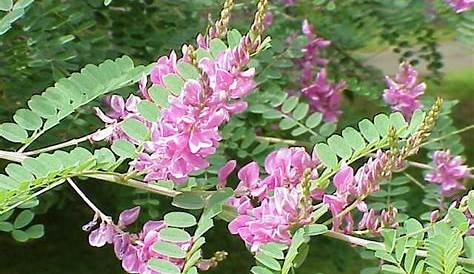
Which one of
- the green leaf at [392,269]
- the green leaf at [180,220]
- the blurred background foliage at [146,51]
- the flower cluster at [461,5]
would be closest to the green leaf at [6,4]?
the blurred background foliage at [146,51]

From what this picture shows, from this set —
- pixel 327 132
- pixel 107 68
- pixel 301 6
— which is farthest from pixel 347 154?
pixel 301 6

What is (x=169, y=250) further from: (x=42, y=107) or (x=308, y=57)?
(x=308, y=57)

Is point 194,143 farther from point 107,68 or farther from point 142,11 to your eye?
point 142,11

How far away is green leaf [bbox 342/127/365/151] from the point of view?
1.25m

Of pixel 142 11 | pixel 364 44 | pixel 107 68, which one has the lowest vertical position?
pixel 364 44

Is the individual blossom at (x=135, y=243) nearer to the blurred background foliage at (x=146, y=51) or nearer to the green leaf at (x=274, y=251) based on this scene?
the green leaf at (x=274, y=251)

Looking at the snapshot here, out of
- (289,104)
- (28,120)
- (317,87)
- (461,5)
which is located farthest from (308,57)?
(28,120)

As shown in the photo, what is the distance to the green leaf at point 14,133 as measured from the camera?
1.32 meters

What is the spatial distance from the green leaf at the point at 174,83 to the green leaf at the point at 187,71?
12mm

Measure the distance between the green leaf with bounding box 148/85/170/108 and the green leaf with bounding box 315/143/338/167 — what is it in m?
0.22

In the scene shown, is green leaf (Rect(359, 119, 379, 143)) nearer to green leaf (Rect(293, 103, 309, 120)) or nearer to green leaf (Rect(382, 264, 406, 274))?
green leaf (Rect(382, 264, 406, 274))

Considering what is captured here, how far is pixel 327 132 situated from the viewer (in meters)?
1.99

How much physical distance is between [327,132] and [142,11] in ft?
2.18

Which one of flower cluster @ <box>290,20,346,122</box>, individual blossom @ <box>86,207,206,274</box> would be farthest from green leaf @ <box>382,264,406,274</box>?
flower cluster @ <box>290,20,346,122</box>
